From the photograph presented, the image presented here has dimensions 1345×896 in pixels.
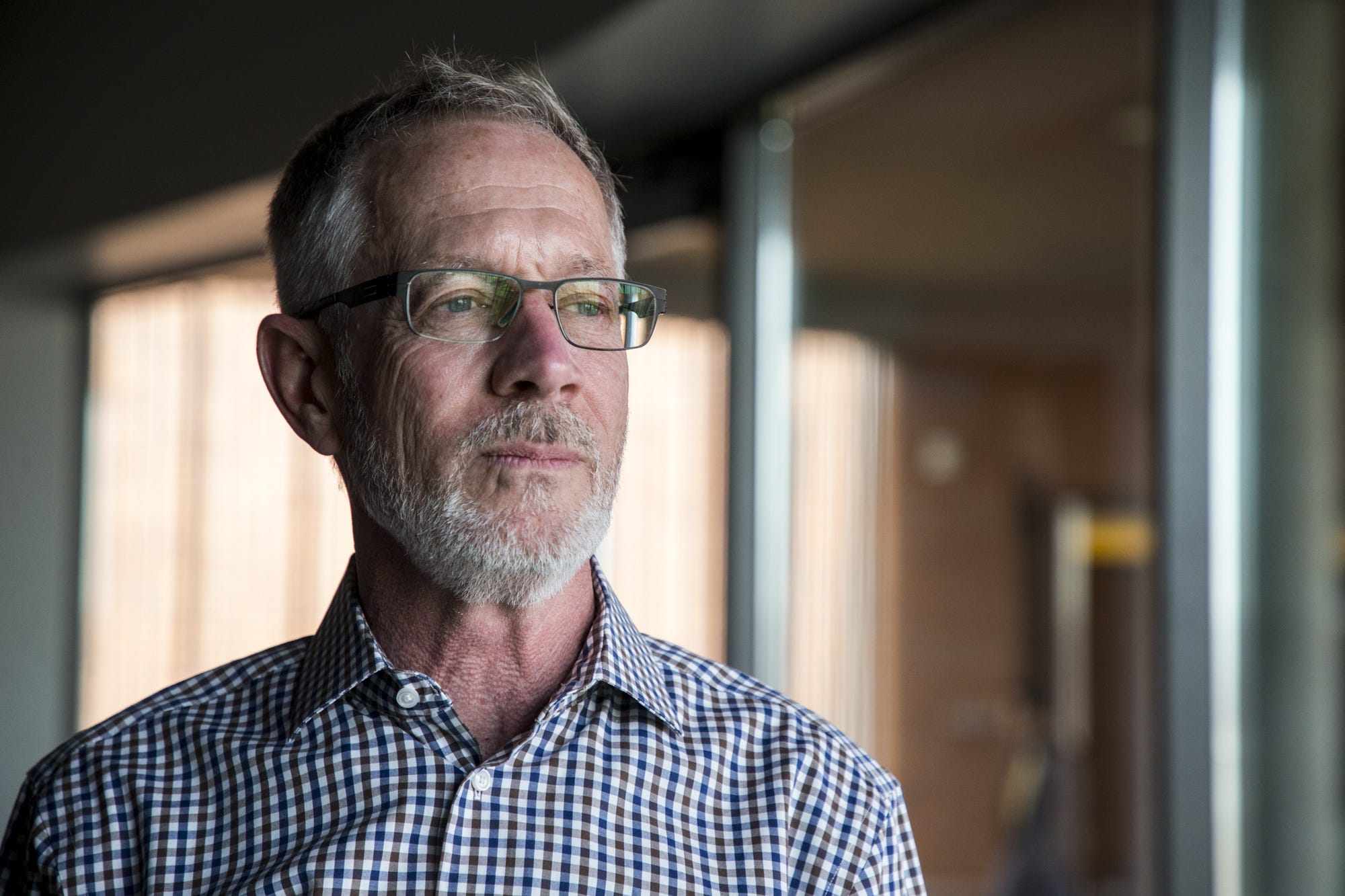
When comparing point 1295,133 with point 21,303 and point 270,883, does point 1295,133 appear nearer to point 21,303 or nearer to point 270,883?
point 270,883

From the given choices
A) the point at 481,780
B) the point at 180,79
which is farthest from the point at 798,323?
the point at 481,780

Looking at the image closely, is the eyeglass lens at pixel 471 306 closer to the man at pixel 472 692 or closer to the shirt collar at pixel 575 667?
the man at pixel 472 692

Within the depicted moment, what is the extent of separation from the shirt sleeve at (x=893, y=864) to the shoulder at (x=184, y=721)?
0.55 meters

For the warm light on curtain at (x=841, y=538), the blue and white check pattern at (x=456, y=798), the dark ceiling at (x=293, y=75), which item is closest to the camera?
the blue and white check pattern at (x=456, y=798)

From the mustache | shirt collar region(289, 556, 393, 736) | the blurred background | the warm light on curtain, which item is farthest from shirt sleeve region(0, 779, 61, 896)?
the warm light on curtain

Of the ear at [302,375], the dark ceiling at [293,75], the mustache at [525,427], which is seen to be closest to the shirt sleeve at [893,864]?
the mustache at [525,427]

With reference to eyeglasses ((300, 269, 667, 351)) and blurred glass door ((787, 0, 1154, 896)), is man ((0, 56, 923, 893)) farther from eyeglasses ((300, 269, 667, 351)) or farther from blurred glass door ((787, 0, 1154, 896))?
blurred glass door ((787, 0, 1154, 896))

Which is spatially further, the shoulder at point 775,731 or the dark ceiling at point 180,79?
the dark ceiling at point 180,79

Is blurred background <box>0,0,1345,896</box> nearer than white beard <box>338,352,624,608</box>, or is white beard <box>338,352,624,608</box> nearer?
white beard <box>338,352,624,608</box>

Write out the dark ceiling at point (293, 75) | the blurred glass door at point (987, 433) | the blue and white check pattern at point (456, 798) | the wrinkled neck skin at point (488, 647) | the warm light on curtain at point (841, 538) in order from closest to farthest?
the blue and white check pattern at point (456, 798), the wrinkled neck skin at point (488, 647), the dark ceiling at point (293, 75), the blurred glass door at point (987, 433), the warm light on curtain at point (841, 538)

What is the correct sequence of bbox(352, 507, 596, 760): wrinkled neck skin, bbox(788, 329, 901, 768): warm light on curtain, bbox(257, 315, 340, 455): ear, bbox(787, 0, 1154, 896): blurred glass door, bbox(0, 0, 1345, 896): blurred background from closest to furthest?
bbox(352, 507, 596, 760): wrinkled neck skin → bbox(257, 315, 340, 455): ear → bbox(0, 0, 1345, 896): blurred background → bbox(787, 0, 1154, 896): blurred glass door → bbox(788, 329, 901, 768): warm light on curtain

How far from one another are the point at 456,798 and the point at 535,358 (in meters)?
0.38

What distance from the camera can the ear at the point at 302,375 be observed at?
1.38 meters

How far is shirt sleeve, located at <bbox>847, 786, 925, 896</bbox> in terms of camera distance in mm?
1183
